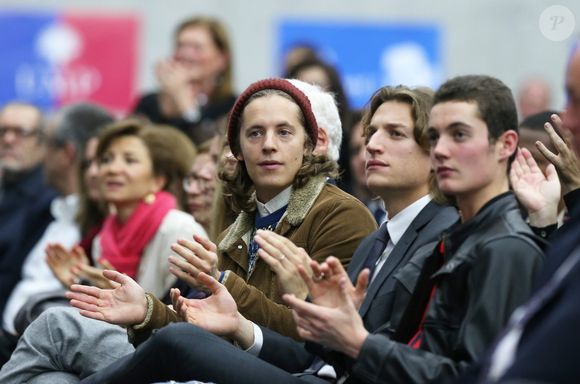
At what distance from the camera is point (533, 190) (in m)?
3.89

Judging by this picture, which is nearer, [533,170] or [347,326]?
[347,326]

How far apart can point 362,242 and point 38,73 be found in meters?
6.06

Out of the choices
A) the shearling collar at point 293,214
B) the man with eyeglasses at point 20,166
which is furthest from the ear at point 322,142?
the man with eyeglasses at point 20,166

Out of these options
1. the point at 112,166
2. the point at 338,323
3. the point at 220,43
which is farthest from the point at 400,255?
the point at 220,43

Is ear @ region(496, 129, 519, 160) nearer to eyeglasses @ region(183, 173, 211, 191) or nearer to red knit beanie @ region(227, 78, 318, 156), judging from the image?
red knit beanie @ region(227, 78, 318, 156)

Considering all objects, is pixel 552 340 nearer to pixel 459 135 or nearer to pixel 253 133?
pixel 459 135

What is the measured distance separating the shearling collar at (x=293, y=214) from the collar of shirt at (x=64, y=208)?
8.32 feet

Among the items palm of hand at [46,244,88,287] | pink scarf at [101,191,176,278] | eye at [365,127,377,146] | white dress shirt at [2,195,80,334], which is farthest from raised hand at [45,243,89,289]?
eye at [365,127,377,146]

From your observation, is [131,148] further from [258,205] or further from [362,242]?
[362,242]

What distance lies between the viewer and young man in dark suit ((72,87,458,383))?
12.5 feet

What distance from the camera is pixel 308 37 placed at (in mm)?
9922

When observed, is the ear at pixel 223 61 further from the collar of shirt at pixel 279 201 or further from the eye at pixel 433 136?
the eye at pixel 433 136

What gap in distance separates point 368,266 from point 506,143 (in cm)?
78

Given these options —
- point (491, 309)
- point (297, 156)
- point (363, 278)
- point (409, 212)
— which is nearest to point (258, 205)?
point (297, 156)
